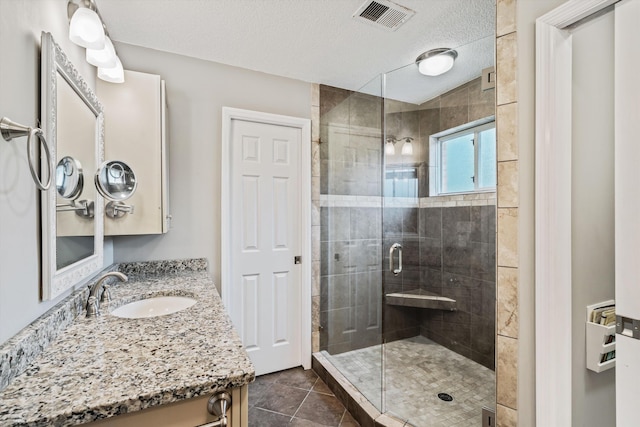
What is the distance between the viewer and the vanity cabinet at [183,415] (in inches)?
27.1

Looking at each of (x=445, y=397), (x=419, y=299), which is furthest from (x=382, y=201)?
(x=445, y=397)

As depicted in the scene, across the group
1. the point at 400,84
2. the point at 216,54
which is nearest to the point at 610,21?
the point at 400,84

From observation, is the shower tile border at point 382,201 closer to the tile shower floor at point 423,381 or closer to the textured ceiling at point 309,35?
the textured ceiling at point 309,35

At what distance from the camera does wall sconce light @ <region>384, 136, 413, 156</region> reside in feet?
8.45

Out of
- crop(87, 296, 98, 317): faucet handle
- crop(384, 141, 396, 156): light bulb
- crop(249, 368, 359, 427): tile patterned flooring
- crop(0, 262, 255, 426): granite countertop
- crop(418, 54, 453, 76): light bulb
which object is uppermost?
crop(418, 54, 453, 76): light bulb

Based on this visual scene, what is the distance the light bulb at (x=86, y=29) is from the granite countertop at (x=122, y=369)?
115cm

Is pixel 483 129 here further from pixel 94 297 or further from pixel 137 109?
pixel 94 297

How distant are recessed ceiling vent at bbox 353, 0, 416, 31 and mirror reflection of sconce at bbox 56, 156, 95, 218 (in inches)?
64.6

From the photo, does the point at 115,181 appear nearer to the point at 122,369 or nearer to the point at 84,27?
the point at 84,27

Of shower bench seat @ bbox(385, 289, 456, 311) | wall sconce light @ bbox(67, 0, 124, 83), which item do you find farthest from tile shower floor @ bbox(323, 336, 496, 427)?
wall sconce light @ bbox(67, 0, 124, 83)

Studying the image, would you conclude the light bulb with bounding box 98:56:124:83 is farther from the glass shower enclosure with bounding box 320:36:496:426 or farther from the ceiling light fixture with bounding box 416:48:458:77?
the ceiling light fixture with bounding box 416:48:458:77

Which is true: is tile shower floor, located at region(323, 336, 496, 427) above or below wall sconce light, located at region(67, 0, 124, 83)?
below

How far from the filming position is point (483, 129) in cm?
204

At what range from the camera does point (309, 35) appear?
1.90m
